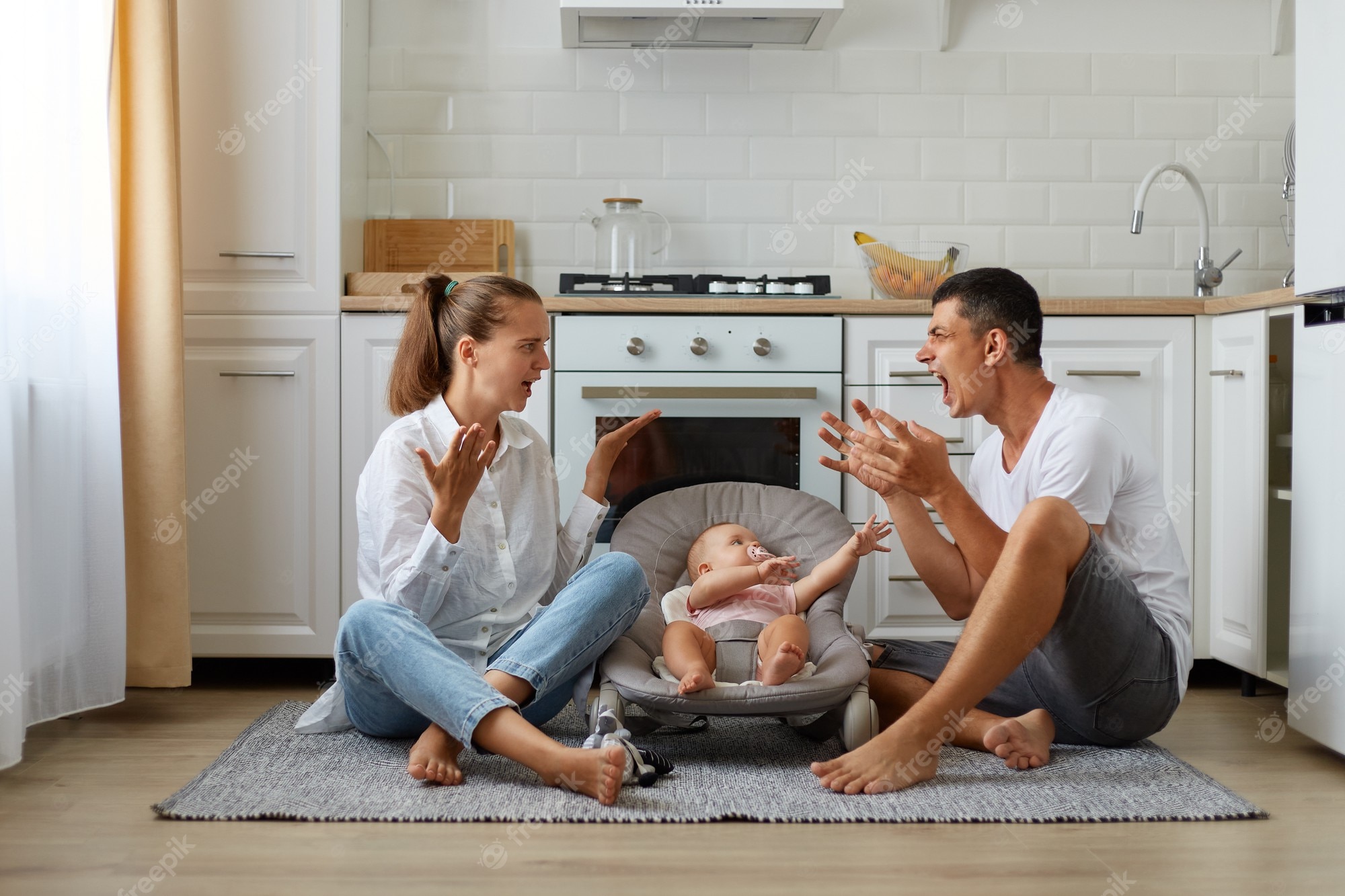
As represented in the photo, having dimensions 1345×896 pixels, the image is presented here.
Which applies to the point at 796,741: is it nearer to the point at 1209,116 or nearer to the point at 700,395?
the point at 700,395

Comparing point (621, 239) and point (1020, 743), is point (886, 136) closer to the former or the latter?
point (621, 239)

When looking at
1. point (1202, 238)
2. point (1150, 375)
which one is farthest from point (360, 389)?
point (1202, 238)

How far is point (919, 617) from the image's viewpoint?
2.59 m

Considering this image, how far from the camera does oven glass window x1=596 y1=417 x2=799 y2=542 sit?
102 inches

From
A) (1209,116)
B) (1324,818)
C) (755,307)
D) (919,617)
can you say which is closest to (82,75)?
(755,307)

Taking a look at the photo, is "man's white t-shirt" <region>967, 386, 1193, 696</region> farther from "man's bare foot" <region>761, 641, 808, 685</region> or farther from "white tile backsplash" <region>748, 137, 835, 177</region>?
"white tile backsplash" <region>748, 137, 835, 177</region>

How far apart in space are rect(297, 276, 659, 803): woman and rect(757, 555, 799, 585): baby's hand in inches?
9.7

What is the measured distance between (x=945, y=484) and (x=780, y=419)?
806 millimetres

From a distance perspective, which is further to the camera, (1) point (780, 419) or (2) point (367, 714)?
(1) point (780, 419)

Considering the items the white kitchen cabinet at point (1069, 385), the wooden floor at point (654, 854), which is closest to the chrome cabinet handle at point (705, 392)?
the white kitchen cabinet at point (1069, 385)

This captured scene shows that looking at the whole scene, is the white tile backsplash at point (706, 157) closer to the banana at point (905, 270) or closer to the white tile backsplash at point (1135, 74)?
the banana at point (905, 270)

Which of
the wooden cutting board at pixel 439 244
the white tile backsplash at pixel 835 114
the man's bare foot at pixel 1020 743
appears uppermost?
the white tile backsplash at pixel 835 114

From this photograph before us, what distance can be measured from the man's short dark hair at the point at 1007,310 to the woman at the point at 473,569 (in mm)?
651

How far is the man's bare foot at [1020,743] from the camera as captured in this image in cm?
188
